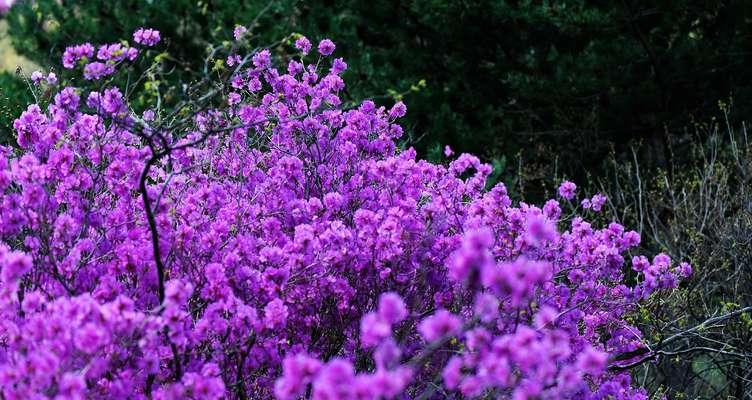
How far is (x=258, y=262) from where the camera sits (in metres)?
3.79

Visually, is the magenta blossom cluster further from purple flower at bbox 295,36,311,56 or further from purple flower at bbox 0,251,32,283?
purple flower at bbox 295,36,311,56

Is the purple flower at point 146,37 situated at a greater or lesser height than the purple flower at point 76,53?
greater

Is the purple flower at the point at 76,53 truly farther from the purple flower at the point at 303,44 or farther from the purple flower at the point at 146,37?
the purple flower at the point at 303,44

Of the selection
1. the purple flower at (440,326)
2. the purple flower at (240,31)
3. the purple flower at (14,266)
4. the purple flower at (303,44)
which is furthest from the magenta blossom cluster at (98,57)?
the purple flower at (440,326)

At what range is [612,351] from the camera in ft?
15.1

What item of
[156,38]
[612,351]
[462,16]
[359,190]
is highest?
[462,16]

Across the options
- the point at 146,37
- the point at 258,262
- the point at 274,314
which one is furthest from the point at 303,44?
the point at 274,314

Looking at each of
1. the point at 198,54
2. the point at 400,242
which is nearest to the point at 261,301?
the point at 400,242

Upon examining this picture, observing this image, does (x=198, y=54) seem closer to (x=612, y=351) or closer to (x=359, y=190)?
(x=359, y=190)

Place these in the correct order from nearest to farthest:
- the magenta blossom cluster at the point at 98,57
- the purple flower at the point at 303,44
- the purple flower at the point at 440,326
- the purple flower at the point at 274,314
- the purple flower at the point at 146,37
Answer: the purple flower at the point at 440,326, the purple flower at the point at 274,314, the magenta blossom cluster at the point at 98,57, the purple flower at the point at 146,37, the purple flower at the point at 303,44

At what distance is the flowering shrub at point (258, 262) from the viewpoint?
2820 mm

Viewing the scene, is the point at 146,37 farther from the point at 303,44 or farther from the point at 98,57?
the point at 303,44

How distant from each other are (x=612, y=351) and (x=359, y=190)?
1751 mm

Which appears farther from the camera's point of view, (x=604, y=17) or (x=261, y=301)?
(x=604, y=17)
